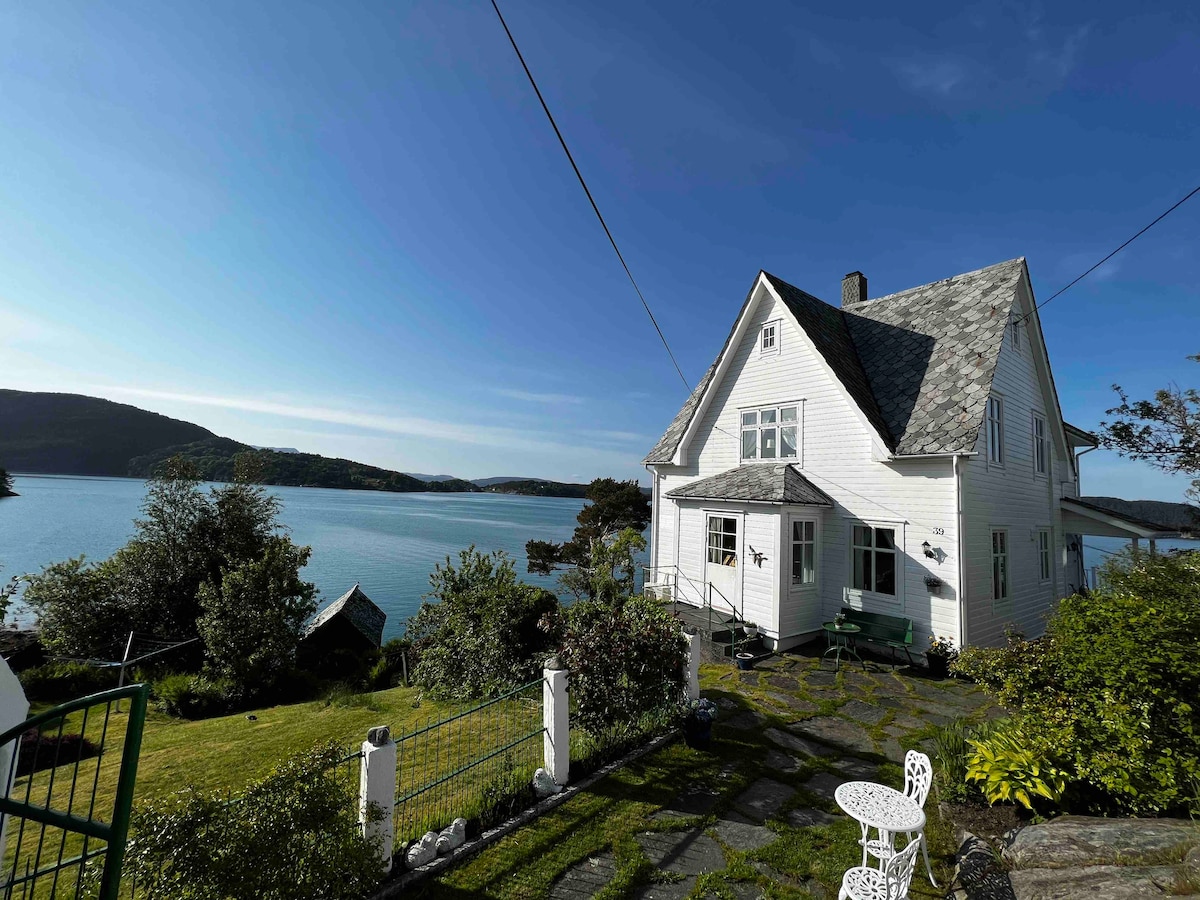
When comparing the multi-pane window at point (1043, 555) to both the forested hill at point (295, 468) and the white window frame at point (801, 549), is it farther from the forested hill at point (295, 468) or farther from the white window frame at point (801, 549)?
the forested hill at point (295, 468)

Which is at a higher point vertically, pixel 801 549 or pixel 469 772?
pixel 801 549

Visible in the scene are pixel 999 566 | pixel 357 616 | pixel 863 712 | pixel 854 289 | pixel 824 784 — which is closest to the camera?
pixel 824 784

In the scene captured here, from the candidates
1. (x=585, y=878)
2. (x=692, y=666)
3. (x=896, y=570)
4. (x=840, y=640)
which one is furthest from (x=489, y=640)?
(x=896, y=570)

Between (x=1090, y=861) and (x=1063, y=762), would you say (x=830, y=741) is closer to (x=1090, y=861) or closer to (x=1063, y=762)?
(x=1063, y=762)

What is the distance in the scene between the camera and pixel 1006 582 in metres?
12.2

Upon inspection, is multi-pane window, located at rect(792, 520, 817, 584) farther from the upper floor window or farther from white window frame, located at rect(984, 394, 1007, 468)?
the upper floor window

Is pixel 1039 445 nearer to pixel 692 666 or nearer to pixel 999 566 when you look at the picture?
pixel 999 566

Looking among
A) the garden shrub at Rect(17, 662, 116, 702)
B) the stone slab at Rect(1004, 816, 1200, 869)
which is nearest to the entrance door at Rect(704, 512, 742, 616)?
the stone slab at Rect(1004, 816, 1200, 869)

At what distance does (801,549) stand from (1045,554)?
8059 mm

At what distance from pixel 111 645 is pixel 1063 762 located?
80.4ft

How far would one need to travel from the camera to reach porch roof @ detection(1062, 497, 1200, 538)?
12.6m

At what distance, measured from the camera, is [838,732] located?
759cm

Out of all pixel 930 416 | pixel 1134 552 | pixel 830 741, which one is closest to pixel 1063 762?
pixel 830 741

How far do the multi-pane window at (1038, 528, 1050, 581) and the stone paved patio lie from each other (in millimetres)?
6838
